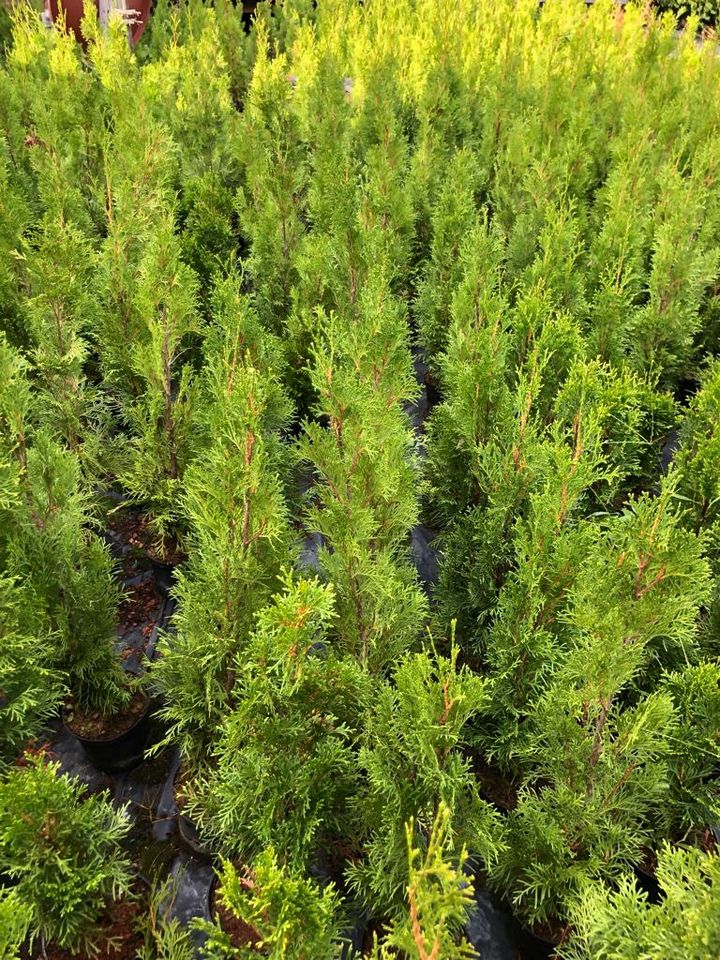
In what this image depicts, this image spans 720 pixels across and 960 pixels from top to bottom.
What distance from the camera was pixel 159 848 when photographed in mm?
3078

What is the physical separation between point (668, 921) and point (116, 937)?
6.97ft

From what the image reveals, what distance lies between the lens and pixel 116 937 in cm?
264

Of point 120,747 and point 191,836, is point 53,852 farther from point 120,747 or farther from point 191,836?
point 120,747

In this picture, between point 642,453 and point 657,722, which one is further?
point 642,453

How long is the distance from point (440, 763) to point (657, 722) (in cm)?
82

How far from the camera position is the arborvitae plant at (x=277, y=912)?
1.71m

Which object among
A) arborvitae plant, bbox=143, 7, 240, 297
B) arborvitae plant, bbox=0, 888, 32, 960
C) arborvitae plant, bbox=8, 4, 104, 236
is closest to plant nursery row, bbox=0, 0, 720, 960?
arborvitae plant, bbox=0, 888, 32, 960

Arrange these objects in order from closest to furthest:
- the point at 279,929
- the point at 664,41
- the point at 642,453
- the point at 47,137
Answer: the point at 279,929
the point at 642,453
the point at 47,137
the point at 664,41

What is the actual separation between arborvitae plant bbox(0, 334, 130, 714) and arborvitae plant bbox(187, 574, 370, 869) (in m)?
1.07

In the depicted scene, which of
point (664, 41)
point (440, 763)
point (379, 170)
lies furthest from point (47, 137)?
point (664, 41)

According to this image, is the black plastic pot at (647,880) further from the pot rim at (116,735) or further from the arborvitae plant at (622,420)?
the pot rim at (116,735)

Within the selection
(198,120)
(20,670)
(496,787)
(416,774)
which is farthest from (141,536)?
(198,120)

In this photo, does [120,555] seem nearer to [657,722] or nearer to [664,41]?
[657,722]

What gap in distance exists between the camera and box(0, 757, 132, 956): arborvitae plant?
2109 millimetres
